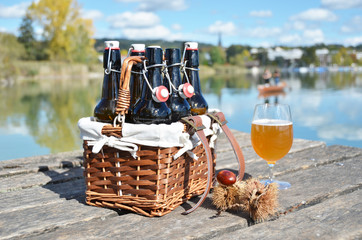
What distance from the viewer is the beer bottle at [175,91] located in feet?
4.07

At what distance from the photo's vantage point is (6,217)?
108 centimetres

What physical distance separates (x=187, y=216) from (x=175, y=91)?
0.42 meters

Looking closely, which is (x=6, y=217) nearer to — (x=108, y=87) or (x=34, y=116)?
(x=108, y=87)

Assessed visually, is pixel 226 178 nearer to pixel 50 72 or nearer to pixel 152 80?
pixel 152 80

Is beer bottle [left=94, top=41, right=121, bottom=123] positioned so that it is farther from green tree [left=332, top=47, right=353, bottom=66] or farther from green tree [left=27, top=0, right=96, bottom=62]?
green tree [left=332, top=47, right=353, bottom=66]

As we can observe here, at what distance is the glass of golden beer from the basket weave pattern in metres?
0.23

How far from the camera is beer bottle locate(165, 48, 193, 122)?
1240 millimetres

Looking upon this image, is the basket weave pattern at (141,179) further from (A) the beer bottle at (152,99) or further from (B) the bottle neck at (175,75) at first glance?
(B) the bottle neck at (175,75)

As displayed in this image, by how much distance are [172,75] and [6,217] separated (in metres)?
0.68

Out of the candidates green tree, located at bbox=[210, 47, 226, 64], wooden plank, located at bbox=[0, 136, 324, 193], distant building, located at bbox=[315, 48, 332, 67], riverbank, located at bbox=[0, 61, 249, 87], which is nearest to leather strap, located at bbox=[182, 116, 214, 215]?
wooden plank, located at bbox=[0, 136, 324, 193]

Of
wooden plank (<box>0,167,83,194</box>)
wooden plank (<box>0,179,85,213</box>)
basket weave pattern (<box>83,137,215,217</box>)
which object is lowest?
wooden plank (<box>0,167,83,194</box>)

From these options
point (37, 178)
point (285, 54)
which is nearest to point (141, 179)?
point (37, 178)

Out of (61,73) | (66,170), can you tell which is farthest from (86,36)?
(66,170)

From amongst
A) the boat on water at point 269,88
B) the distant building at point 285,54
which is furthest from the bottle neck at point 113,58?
the distant building at point 285,54
